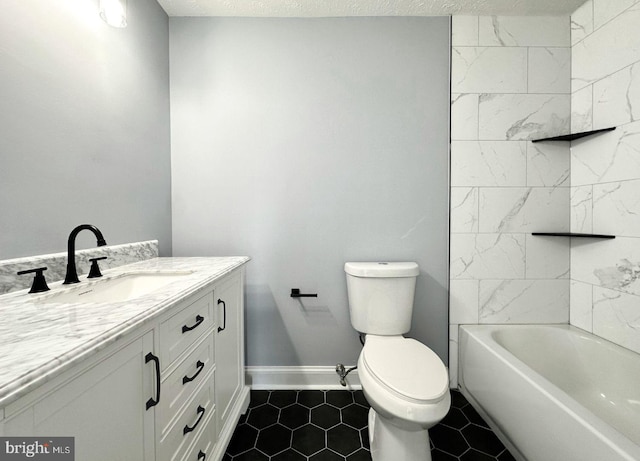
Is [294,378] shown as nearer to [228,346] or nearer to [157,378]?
[228,346]

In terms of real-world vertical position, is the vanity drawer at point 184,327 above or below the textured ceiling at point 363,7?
below

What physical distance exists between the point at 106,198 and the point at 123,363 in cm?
90

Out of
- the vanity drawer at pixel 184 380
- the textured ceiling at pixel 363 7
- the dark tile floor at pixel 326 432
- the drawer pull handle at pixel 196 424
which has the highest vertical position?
the textured ceiling at pixel 363 7

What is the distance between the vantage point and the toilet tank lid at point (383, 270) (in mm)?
1477

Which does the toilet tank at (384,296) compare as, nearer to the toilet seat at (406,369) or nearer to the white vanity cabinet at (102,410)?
the toilet seat at (406,369)

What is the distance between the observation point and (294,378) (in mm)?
1691

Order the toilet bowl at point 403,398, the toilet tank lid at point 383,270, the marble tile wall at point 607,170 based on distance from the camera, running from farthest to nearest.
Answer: the toilet tank lid at point 383,270 < the marble tile wall at point 607,170 < the toilet bowl at point 403,398

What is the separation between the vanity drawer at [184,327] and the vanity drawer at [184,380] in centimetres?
5

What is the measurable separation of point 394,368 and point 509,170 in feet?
4.47

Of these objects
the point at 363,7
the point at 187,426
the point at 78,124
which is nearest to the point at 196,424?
the point at 187,426

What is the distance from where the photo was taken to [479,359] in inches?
57.5

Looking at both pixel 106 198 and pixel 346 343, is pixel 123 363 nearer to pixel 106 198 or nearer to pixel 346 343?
pixel 106 198

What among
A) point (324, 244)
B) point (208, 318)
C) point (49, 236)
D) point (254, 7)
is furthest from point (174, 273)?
point (254, 7)

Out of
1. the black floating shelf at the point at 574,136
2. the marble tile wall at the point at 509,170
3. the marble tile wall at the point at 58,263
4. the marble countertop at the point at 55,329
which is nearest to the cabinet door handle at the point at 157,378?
the marble countertop at the point at 55,329
